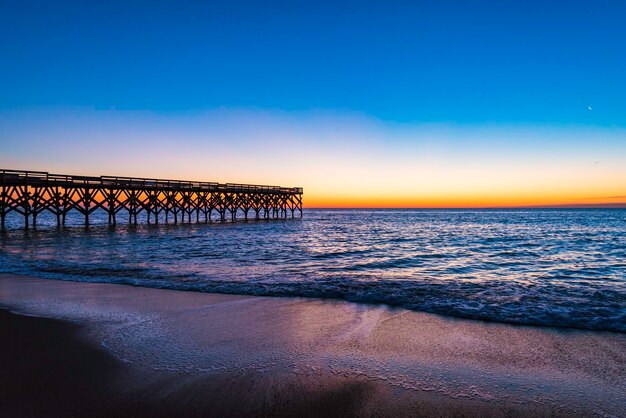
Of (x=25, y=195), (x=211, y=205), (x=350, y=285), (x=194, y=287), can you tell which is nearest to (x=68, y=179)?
(x=25, y=195)

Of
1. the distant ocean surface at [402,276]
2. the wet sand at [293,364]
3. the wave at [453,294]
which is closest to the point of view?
the wet sand at [293,364]

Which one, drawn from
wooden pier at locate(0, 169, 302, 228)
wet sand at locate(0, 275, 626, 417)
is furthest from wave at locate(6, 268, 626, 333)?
wooden pier at locate(0, 169, 302, 228)

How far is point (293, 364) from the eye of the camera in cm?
434

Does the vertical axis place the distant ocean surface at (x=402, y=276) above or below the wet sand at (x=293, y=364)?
below

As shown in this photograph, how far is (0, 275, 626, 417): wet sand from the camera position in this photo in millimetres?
3383

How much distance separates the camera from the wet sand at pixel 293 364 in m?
3.38

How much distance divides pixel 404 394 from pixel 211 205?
45821mm

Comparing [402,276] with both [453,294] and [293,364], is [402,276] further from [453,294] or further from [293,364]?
[293,364]

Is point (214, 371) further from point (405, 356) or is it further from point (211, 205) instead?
point (211, 205)

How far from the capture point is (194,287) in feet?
29.8

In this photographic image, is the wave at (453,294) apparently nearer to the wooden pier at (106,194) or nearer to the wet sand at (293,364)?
the wet sand at (293,364)

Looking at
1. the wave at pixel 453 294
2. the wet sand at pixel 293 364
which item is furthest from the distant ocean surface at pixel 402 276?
the wet sand at pixel 293 364

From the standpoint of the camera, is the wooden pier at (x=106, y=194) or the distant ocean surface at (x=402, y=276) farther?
the wooden pier at (x=106, y=194)

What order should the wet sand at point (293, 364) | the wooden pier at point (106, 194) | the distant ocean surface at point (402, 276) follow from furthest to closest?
the wooden pier at point (106, 194) → the distant ocean surface at point (402, 276) → the wet sand at point (293, 364)
